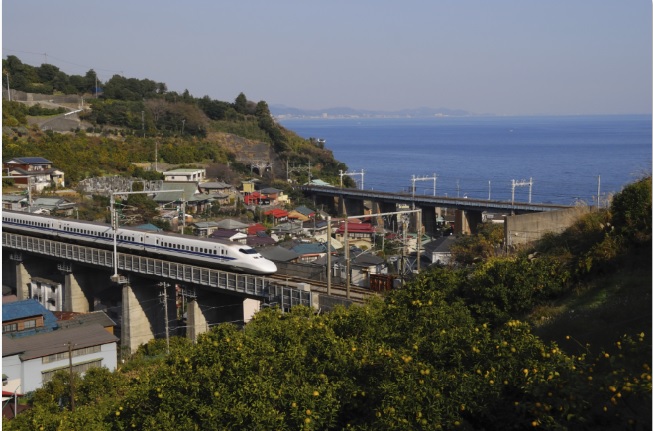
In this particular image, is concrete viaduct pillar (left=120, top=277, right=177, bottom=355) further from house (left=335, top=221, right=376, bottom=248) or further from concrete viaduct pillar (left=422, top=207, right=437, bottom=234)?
concrete viaduct pillar (left=422, top=207, right=437, bottom=234)

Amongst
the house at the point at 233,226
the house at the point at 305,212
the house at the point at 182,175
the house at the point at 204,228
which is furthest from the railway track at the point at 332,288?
the house at the point at 182,175

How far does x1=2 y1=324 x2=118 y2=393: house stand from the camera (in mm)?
17812

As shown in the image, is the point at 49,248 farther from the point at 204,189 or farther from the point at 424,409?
the point at 424,409

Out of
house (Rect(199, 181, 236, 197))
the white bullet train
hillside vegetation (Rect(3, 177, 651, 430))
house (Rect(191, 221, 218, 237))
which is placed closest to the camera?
hillside vegetation (Rect(3, 177, 651, 430))

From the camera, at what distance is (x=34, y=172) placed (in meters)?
42.7

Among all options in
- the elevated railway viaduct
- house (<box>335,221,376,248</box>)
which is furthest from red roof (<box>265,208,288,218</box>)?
the elevated railway viaduct

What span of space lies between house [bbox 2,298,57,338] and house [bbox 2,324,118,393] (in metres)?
0.33

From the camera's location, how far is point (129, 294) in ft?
80.6

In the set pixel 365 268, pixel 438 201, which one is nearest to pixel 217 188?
pixel 438 201

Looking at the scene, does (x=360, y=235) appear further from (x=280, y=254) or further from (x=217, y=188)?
(x=217, y=188)

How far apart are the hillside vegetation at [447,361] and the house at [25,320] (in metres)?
8.98

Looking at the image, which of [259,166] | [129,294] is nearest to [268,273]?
[129,294]

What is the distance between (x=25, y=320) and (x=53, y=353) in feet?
6.39

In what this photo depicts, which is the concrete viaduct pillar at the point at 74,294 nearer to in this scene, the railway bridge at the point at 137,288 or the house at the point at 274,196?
the railway bridge at the point at 137,288
